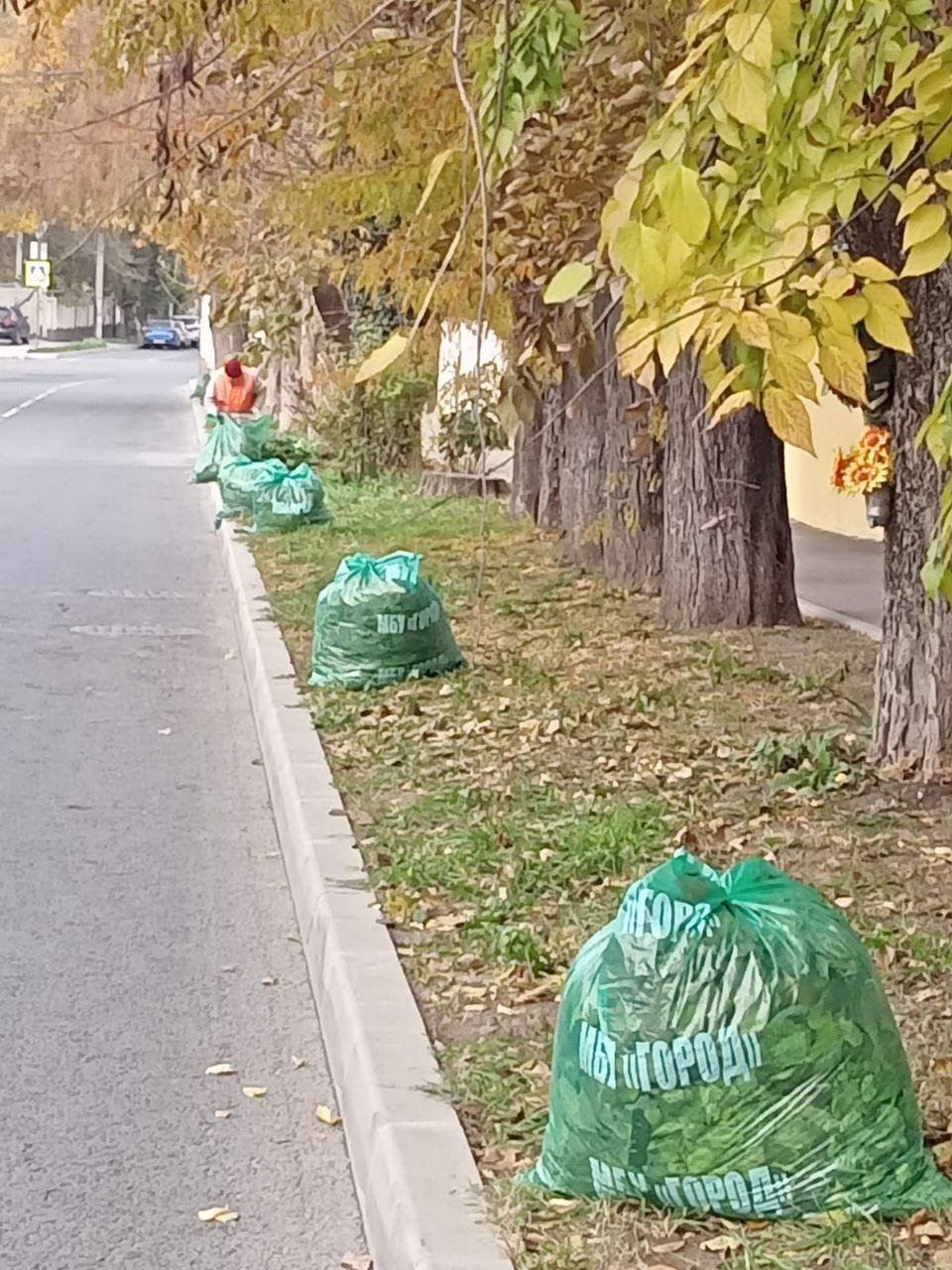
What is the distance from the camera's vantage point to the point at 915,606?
24.4 feet

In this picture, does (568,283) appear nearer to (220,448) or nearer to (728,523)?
(728,523)

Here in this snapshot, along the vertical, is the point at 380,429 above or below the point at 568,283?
below

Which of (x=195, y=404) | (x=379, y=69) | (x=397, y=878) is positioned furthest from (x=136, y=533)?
(x=195, y=404)

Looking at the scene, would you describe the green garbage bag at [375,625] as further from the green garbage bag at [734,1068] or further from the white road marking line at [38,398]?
the white road marking line at [38,398]

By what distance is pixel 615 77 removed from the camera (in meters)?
7.13

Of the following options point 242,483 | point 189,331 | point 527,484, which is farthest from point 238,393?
point 189,331

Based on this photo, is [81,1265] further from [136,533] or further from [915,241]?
[136,533]

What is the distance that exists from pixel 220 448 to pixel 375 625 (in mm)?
12770

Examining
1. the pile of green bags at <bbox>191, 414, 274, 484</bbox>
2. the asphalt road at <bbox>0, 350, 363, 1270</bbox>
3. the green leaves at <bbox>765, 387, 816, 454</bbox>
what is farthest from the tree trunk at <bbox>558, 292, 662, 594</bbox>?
the green leaves at <bbox>765, 387, 816, 454</bbox>

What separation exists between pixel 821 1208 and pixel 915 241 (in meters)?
1.81

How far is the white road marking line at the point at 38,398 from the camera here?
38.0 meters

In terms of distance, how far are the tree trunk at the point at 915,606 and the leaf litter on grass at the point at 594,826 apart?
0.70 feet

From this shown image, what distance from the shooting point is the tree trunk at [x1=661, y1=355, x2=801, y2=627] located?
37.1ft

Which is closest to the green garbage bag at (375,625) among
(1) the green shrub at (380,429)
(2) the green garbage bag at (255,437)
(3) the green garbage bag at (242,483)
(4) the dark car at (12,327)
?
(3) the green garbage bag at (242,483)
